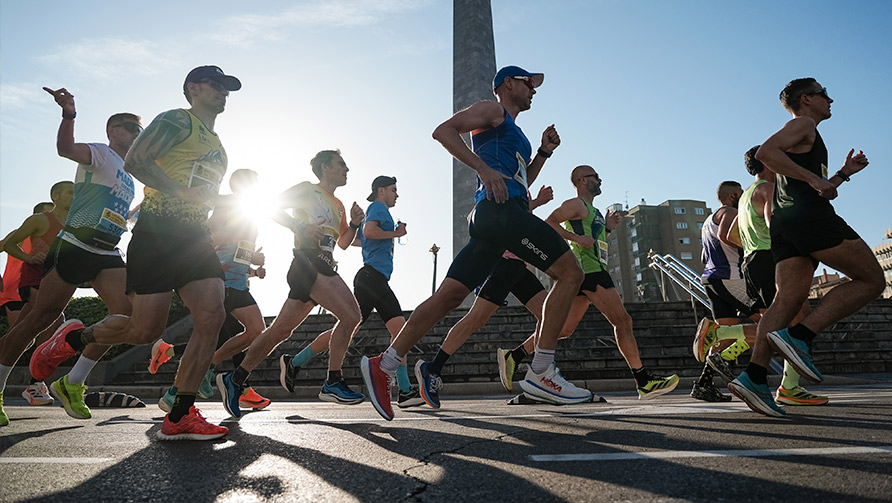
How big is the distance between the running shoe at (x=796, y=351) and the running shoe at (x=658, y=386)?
1579mm

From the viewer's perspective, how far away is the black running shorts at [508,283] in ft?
15.1

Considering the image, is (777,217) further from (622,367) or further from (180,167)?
(622,367)

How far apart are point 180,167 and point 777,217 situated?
11.7 ft

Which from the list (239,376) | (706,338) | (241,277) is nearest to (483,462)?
(239,376)

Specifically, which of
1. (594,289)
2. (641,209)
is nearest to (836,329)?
(594,289)

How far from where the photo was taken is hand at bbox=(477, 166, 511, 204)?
326cm

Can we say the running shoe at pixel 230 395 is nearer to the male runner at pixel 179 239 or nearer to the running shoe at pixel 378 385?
the male runner at pixel 179 239

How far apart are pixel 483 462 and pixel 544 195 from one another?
127 inches

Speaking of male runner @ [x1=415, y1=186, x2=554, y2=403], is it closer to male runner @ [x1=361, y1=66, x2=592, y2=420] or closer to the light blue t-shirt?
male runner @ [x1=361, y1=66, x2=592, y2=420]

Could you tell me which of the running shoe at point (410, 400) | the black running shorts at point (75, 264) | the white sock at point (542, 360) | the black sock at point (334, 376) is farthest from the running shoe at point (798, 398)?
the black running shorts at point (75, 264)

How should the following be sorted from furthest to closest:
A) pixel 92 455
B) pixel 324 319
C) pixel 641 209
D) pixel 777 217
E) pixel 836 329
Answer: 1. pixel 641 209
2. pixel 324 319
3. pixel 836 329
4. pixel 777 217
5. pixel 92 455

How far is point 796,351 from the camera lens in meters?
3.21

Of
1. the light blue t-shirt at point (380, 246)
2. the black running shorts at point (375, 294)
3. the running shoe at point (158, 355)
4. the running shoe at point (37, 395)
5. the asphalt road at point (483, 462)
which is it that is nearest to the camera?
the asphalt road at point (483, 462)

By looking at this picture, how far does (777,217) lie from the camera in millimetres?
3510
